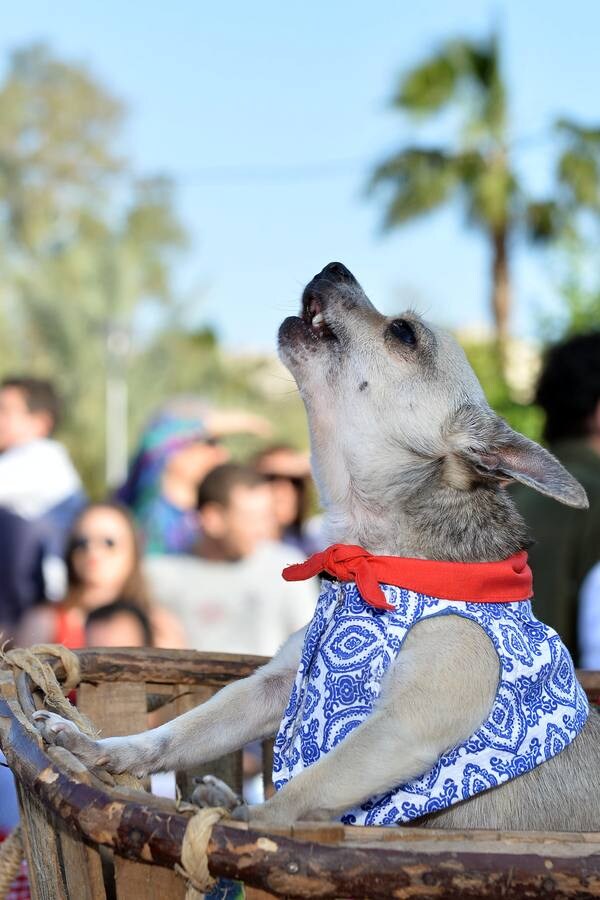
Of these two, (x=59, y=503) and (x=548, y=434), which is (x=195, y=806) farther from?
(x=59, y=503)

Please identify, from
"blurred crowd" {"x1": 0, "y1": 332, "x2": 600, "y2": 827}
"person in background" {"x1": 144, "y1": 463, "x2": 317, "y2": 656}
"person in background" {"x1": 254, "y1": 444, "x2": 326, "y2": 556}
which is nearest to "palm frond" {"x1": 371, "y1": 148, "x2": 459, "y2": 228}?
"blurred crowd" {"x1": 0, "y1": 332, "x2": 600, "y2": 827}

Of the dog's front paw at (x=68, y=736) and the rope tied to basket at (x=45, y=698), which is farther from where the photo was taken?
the rope tied to basket at (x=45, y=698)

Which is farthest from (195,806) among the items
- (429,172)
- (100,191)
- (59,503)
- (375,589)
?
(100,191)

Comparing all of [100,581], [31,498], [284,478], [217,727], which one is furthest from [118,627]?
[217,727]

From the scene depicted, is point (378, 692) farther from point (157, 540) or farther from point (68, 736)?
point (157, 540)

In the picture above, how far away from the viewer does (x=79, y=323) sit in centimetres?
3186

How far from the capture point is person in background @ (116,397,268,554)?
24.3 feet

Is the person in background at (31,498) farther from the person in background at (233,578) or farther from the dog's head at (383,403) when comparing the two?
the dog's head at (383,403)

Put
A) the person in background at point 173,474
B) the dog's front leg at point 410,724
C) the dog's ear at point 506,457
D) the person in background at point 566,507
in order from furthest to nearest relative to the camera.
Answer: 1. the person in background at point 173,474
2. the person in background at point 566,507
3. the dog's ear at point 506,457
4. the dog's front leg at point 410,724

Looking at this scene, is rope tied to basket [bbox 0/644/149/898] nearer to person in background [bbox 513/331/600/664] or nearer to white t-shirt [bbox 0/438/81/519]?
person in background [bbox 513/331/600/664]

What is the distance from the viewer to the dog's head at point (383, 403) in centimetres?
287

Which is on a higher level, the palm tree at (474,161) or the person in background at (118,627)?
the palm tree at (474,161)

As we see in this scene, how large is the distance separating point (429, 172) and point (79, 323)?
37.7 ft

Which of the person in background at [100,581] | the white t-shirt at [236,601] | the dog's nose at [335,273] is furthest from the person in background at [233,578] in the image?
the dog's nose at [335,273]
